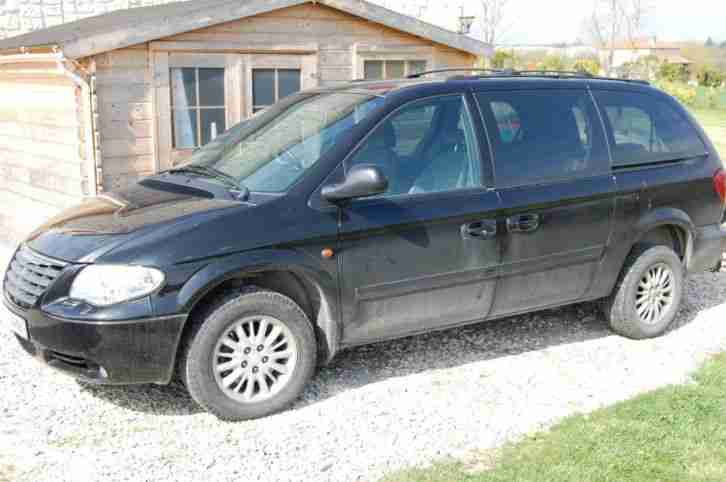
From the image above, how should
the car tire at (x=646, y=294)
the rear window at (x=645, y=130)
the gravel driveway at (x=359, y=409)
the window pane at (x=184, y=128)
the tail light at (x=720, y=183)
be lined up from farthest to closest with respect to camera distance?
the window pane at (x=184, y=128), the tail light at (x=720, y=183), the car tire at (x=646, y=294), the rear window at (x=645, y=130), the gravel driveway at (x=359, y=409)

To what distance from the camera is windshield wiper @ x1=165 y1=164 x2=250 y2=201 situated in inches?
187

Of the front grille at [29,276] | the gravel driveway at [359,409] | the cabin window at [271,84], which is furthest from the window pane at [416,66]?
the front grille at [29,276]

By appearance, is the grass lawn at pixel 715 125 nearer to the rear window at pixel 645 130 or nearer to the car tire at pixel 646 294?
the rear window at pixel 645 130

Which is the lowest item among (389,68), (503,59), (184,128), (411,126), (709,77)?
(184,128)

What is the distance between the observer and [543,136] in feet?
18.1

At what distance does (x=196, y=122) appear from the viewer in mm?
8820

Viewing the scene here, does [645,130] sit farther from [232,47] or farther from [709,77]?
[709,77]

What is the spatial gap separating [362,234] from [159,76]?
451 cm

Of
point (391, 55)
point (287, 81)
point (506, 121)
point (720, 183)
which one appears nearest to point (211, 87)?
point (287, 81)

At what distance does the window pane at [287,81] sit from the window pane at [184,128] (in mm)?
1061

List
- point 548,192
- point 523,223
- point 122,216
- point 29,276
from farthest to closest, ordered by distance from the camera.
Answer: point 548,192 < point 523,223 < point 122,216 < point 29,276

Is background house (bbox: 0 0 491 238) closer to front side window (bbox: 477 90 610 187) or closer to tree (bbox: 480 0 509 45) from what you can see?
front side window (bbox: 477 90 610 187)

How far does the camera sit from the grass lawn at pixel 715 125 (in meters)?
23.2

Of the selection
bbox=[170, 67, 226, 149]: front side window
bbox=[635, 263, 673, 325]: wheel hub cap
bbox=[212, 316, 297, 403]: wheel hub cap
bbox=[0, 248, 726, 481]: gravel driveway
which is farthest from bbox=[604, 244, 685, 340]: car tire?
bbox=[170, 67, 226, 149]: front side window
